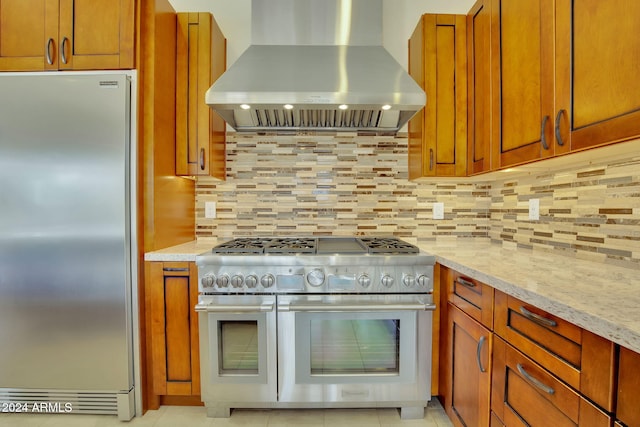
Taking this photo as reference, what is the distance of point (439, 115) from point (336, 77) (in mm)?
701

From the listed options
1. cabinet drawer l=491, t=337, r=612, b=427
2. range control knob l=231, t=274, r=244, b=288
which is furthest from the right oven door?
cabinet drawer l=491, t=337, r=612, b=427

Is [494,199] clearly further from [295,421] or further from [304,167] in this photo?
[295,421]

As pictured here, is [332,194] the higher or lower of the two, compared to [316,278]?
higher

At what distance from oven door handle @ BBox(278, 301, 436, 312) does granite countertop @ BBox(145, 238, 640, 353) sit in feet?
0.83

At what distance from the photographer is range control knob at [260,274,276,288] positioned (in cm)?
161

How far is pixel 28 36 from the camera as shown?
1.65 m

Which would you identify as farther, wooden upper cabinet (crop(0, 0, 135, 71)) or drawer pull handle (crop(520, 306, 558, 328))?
wooden upper cabinet (crop(0, 0, 135, 71))

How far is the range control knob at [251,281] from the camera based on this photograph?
161 cm

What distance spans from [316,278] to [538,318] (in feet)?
3.10

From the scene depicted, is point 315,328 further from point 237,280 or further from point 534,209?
point 534,209

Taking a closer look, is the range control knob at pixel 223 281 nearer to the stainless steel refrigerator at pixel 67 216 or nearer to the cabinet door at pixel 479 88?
the stainless steel refrigerator at pixel 67 216

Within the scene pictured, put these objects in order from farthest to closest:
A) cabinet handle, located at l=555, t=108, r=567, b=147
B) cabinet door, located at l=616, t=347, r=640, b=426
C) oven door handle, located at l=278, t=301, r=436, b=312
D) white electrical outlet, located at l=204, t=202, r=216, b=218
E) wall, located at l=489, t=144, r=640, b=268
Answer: white electrical outlet, located at l=204, t=202, r=216, b=218, oven door handle, located at l=278, t=301, r=436, b=312, wall, located at l=489, t=144, r=640, b=268, cabinet handle, located at l=555, t=108, r=567, b=147, cabinet door, located at l=616, t=347, r=640, b=426

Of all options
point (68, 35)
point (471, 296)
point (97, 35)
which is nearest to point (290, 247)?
point (471, 296)

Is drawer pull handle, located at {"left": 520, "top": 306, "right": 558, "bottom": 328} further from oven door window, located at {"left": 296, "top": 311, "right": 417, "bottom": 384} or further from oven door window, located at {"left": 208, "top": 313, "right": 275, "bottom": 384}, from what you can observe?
oven door window, located at {"left": 208, "top": 313, "right": 275, "bottom": 384}
